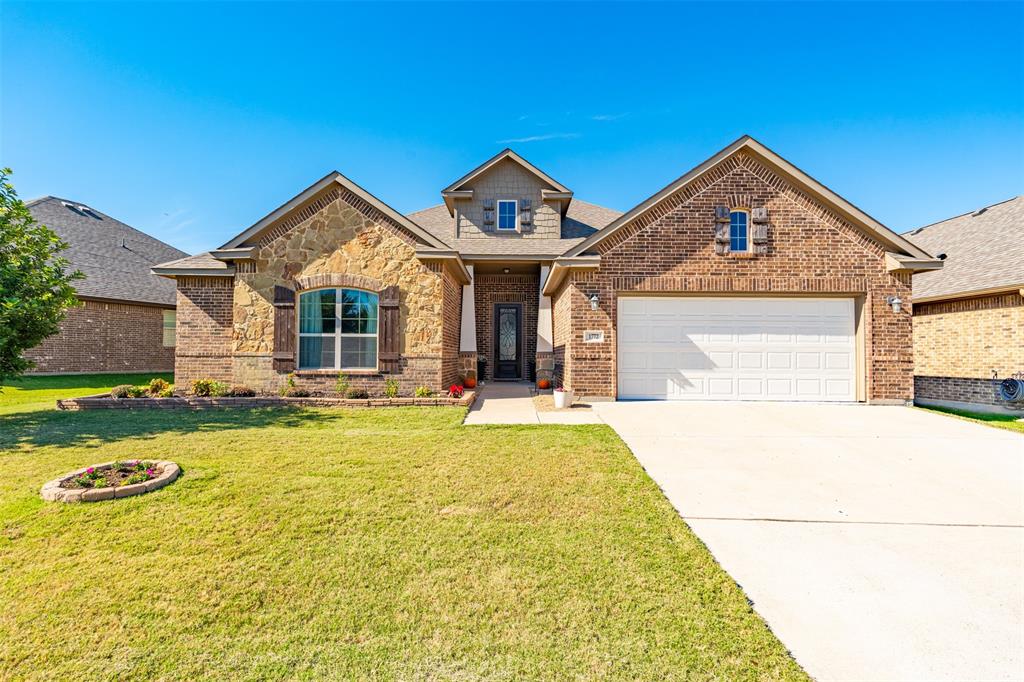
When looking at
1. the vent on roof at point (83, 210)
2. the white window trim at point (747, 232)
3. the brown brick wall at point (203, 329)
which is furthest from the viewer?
the vent on roof at point (83, 210)

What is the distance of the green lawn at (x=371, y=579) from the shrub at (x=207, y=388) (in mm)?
4711

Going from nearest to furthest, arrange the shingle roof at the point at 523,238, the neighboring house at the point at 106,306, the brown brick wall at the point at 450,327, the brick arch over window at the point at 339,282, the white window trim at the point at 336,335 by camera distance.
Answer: the brick arch over window at the point at 339,282, the white window trim at the point at 336,335, the brown brick wall at the point at 450,327, the shingle roof at the point at 523,238, the neighboring house at the point at 106,306

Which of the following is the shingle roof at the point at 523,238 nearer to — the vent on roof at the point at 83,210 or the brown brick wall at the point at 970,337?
the brown brick wall at the point at 970,337

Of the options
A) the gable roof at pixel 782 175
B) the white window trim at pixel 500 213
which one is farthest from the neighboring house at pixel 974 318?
the white window trim at pixel 500 213

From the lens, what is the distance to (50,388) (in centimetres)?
1273

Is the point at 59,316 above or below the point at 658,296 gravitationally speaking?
below

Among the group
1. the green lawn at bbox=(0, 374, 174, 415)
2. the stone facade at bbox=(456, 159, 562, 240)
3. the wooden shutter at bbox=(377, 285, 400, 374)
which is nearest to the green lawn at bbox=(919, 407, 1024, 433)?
the stone facade at bbox=(456, 159, 562, 240)

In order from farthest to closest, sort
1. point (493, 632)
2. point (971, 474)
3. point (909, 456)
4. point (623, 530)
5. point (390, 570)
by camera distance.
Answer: point (909, 456) → point (971, 474) → point (623, 530) → point (390, 570) → point (493, 632)

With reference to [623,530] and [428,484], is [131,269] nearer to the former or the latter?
[428,484]

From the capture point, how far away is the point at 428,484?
4695 millimetres

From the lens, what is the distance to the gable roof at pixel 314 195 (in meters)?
10.6

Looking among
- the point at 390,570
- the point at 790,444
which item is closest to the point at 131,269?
the point at 390,570

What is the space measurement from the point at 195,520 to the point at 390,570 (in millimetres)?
2051

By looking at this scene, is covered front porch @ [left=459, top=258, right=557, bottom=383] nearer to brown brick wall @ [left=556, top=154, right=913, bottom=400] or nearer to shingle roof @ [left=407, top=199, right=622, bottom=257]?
shingle roof @ [left=407, top=199, right=622, bottom=257]
